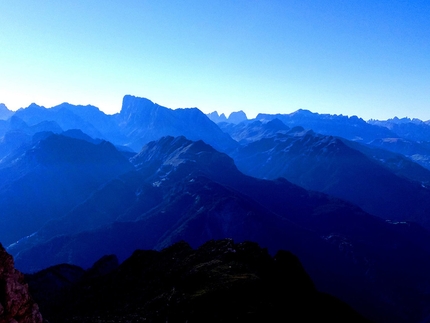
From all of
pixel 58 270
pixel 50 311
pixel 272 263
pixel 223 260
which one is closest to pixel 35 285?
pixel 58 270

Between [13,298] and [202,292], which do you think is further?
[202,292]

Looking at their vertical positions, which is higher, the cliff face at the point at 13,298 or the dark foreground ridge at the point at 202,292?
the cliff face at the point at 13,298

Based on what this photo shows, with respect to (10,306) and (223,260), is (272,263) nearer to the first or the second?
(223,260)

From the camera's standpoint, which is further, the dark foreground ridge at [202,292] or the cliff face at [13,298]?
the dark foreground ridge at [202,292]

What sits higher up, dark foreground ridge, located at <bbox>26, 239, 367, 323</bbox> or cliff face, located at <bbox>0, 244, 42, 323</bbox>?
cliff face, located at <bbox>0, 244, 42, 323</bbox>
